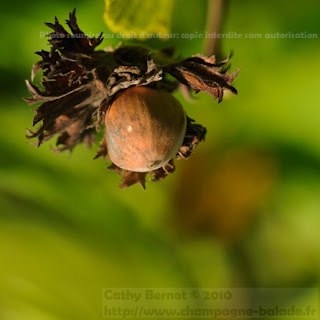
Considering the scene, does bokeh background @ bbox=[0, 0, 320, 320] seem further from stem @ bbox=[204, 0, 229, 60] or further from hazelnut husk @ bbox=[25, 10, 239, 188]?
hazelnut husk @ bbox=[25, 10, 239, 188]

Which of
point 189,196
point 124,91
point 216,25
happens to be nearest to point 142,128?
point 124,91

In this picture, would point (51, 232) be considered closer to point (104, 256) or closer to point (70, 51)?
point (104, 256)

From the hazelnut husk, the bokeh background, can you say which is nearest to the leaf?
the hazelnut husk

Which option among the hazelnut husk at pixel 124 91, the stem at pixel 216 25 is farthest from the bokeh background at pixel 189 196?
the hazelnut husk at pixel 124 91

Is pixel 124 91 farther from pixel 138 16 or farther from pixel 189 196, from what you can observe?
pixel 189 196

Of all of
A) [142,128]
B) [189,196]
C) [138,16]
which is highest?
[138,16]
